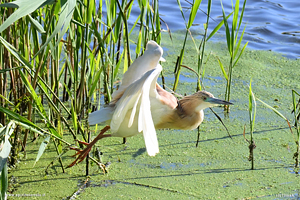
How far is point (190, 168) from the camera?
274cm

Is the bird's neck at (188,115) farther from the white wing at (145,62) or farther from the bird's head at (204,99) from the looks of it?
the white wing at (145,62)

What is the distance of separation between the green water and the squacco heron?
25 cm

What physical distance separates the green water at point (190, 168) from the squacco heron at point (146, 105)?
25 centimetres

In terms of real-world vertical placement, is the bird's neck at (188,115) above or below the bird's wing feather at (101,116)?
below

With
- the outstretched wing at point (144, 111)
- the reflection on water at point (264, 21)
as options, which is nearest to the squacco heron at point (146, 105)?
the outstretched wing at point (144, 111)

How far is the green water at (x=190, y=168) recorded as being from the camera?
8.00ft

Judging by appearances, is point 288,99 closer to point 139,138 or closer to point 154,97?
point 139,138

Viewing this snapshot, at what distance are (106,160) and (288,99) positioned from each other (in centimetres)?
197

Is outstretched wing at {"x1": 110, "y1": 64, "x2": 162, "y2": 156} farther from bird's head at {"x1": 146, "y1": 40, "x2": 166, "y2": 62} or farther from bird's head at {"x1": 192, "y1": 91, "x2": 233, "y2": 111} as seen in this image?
bird's head at {"x1": 192, "y1": 91, "x2": 233, "y2": 111}

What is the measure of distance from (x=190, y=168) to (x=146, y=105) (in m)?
1.24

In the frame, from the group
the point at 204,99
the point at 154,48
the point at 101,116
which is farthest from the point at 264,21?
the point at 101,116

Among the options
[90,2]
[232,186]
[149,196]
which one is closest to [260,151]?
[232,186]

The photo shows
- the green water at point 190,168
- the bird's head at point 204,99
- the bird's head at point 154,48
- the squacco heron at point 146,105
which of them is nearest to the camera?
the squacco heron at point 146,105

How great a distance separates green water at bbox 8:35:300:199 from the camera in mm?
2438
